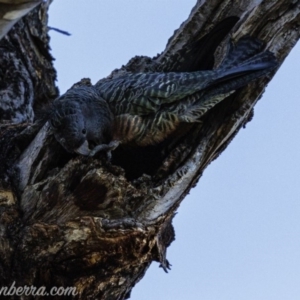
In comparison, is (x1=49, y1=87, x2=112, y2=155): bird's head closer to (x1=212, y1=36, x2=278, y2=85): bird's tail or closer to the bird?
the bird

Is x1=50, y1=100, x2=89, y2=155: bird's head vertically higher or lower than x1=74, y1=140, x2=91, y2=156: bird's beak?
higher

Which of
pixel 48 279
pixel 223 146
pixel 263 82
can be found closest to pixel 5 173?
pixel 48 279

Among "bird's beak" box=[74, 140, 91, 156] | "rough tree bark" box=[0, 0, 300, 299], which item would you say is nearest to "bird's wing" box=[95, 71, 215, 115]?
"rough tree bark" box=[0, 0, 300, 299]

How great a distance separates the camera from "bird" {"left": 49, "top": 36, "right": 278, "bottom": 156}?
9.72ft

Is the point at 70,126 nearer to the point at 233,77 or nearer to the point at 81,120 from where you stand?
the point at 81,120

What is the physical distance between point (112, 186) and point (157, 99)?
0.49 m

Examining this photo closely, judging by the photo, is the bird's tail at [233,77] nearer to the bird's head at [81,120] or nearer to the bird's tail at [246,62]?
the bird's tail at [246,62]

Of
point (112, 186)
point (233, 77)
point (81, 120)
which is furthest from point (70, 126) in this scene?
point (233, 77)

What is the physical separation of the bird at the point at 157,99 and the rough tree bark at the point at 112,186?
0.18 ft

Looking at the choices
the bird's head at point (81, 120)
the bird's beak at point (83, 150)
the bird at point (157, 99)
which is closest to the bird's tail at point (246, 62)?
the bird at point (157, 99)

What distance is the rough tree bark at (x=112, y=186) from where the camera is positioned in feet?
8.30

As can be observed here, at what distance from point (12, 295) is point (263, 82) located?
1.23 m

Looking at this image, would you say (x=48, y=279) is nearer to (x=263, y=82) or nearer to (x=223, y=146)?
(x=223, y=146)

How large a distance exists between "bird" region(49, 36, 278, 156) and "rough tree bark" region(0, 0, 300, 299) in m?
0.05
